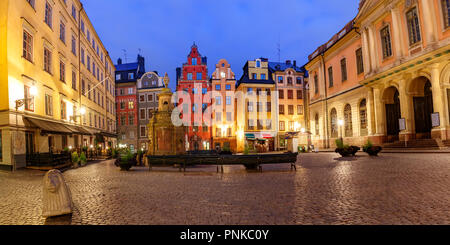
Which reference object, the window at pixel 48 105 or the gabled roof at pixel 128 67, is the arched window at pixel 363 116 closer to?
the window at pixel 48 105

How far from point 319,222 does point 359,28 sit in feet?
98.5

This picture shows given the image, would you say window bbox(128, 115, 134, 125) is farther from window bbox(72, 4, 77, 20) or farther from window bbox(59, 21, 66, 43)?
window bbox(59, 21, 66, 43)

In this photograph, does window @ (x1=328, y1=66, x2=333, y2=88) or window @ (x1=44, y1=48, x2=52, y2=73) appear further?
window @ (x1=328, y1=66, x2=333, y2=88)

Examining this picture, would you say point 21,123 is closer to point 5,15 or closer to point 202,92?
point 5,15

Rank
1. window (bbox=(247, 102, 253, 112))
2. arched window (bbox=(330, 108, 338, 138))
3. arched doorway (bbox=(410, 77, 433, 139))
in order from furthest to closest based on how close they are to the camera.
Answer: window (bbox=(247, 102, 253, 112)) < arched window (bbox=(330, 108, 338, 138)) < arched doorway (bbox=(410, 77, 433, 139))

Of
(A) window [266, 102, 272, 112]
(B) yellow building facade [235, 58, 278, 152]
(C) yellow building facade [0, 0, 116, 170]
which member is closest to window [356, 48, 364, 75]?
(B) yellow building facade [235, 58, 278, 152]

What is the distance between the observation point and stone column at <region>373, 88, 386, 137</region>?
25219mm

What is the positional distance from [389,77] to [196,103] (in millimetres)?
33633

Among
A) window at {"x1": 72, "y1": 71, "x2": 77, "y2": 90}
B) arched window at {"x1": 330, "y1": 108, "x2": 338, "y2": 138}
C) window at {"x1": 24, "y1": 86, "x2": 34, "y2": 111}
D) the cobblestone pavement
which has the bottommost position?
the cobblestone pavement

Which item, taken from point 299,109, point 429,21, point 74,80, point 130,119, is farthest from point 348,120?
point 130,119

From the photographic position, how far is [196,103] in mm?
50344

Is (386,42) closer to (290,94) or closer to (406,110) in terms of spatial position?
(406,110)

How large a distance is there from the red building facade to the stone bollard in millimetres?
43109

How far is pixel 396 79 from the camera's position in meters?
23.1
